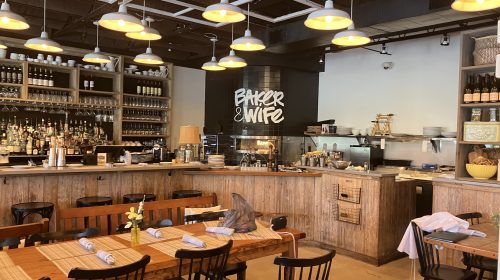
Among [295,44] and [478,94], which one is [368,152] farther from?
[478,94]

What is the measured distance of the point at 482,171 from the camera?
455cm

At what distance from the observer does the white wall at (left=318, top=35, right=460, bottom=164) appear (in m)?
A: 7.55

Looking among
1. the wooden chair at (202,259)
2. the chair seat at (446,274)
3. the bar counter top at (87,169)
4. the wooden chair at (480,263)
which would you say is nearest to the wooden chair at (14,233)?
the wooden chair at (202,259)

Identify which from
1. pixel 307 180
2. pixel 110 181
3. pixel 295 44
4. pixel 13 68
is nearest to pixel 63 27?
pixel 13 68

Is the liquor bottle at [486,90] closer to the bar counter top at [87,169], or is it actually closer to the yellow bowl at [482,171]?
the yellow bowl at [482,171]

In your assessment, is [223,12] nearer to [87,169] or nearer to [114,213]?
[114,213]

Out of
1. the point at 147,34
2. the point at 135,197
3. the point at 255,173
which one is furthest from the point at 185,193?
the point at 147,34

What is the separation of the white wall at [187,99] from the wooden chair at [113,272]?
7.38 meters

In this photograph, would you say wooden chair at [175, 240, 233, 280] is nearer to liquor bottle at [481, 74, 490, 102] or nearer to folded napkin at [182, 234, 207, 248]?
folded napkin at [182, 234, 207, 248]

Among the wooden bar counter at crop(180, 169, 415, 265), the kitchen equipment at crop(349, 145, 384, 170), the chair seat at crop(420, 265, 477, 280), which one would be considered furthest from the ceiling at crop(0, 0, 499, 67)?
the chair seat at crop(420, 265, 477, 280)

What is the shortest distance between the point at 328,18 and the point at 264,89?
5.06 metres

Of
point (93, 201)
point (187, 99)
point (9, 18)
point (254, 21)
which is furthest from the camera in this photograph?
point (187, 99)

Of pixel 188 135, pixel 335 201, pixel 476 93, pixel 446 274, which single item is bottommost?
pixel 446 274

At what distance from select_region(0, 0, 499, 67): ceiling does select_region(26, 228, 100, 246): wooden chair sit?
3.67m
